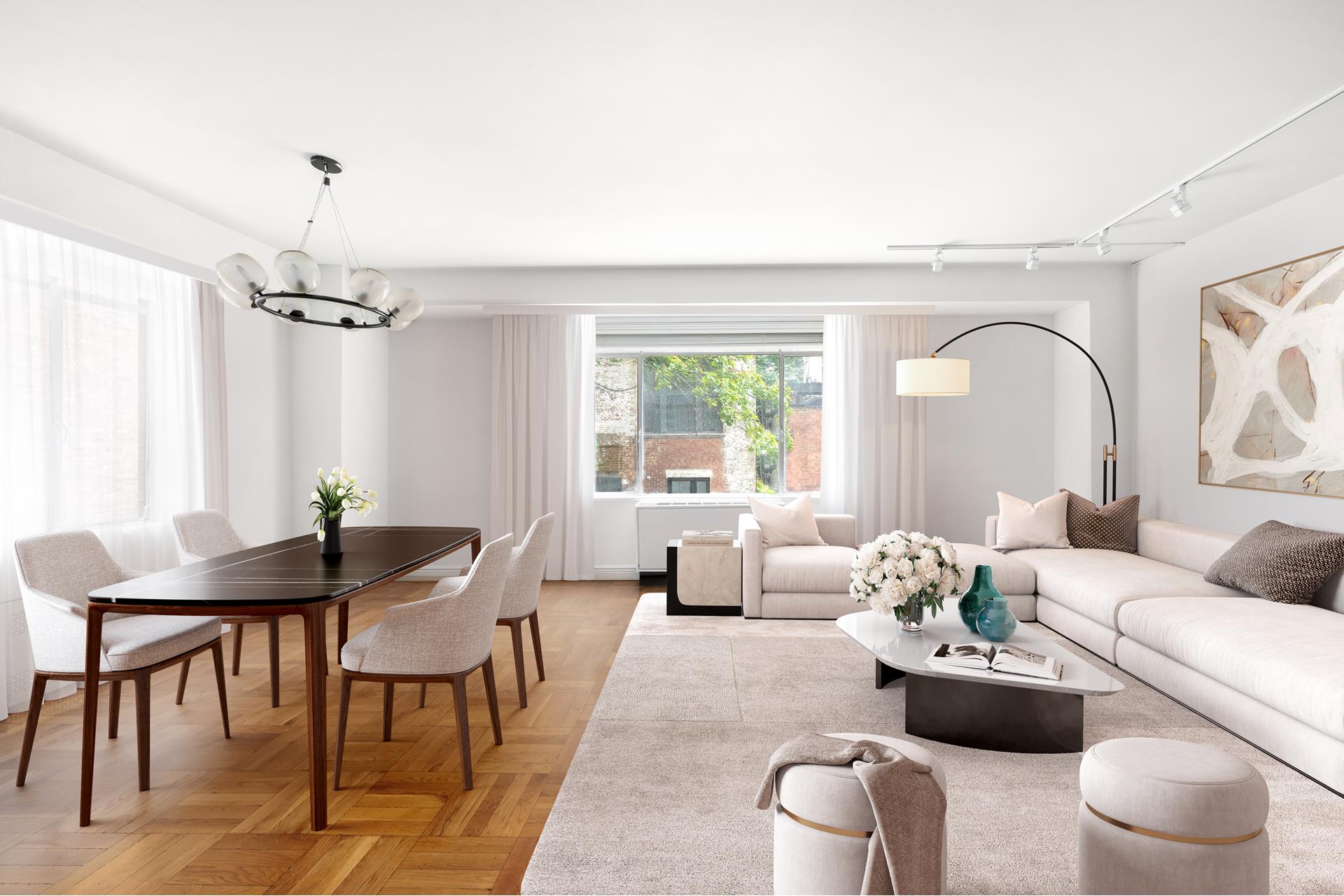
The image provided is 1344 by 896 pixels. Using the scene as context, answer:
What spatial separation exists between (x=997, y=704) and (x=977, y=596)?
1.91ft

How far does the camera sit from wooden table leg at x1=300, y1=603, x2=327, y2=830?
7.59 ft

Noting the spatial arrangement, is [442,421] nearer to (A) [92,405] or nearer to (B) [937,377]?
(A) [92,405]

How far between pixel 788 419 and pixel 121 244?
4944 millimetres

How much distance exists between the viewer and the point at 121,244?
395 cm

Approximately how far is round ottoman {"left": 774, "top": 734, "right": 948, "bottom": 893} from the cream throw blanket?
36 mm

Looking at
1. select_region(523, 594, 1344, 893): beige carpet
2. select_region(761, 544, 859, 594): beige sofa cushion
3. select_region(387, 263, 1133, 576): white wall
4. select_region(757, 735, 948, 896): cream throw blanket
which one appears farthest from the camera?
select_region(387, 263, 1133, 576): white wall

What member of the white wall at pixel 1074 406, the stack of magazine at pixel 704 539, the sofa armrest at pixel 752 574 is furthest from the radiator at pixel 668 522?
the white wall at pixel 1074 406

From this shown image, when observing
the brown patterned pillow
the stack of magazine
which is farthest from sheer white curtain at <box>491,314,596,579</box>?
the brown patterned pillow

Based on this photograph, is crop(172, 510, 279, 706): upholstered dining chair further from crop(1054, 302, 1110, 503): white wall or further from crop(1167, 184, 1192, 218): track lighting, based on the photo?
crop(1054, 302, 1110, 503): white wall

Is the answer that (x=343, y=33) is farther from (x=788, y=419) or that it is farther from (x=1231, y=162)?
(x=788, y=419)

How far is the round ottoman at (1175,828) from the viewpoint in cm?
169

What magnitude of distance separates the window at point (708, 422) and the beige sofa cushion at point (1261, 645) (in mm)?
3389

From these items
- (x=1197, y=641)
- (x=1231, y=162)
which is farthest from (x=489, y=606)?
(x=1231, y=162)

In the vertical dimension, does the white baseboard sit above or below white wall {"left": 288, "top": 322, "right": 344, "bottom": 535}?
below
